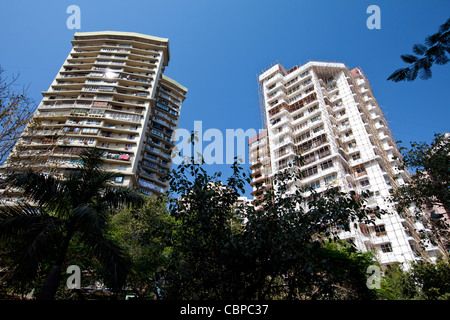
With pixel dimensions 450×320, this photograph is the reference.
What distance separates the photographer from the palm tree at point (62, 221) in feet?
23.7

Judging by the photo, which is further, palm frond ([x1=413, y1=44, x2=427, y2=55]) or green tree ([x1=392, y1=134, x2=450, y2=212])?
green tree ([x1=392, y1=134, x2=450, y2=212])

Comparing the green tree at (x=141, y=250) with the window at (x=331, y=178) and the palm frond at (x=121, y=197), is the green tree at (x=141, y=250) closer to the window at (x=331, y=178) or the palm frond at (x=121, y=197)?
the palm frond at (x=121, y=197)

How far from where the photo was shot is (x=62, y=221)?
26.9 ft

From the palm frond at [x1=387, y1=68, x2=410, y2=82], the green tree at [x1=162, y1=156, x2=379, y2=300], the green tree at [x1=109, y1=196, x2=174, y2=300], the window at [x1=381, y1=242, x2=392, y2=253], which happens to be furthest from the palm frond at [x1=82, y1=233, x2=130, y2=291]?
the window at [x1=381, y1=242, x2=392, y2=253]

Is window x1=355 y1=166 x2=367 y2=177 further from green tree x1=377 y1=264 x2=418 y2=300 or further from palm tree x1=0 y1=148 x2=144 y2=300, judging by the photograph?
palm tree x1=0 y1=148 x2=144 y2=300

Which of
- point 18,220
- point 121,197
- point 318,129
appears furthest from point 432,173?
point 318,129

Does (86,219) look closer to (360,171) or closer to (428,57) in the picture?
(428,57)

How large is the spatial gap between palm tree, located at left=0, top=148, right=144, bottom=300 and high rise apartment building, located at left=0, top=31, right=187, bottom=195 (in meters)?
25.3

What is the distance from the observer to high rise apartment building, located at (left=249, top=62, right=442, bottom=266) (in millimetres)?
29641

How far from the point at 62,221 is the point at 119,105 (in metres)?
38.5

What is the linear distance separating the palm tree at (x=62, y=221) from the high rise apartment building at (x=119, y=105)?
995 inches

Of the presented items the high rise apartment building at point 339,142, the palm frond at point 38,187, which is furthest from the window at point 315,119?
the palm frond at point 38,187
